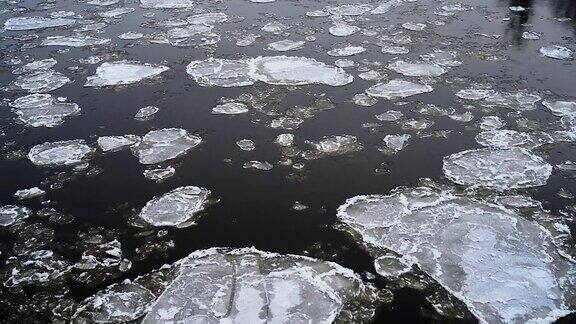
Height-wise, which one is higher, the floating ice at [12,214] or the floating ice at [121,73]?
the floating ice at [121,73]

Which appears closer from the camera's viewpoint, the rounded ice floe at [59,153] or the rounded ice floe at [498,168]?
the rounded ice floe at [498,168]

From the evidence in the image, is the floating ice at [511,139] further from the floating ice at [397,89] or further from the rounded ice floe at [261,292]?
the rounded ice floe at [261,292]

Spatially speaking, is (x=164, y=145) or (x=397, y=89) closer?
(x=164, y=145)

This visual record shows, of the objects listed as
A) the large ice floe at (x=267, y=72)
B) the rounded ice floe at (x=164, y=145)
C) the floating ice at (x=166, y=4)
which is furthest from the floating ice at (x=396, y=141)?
the floating ice at (x=166, y=4)

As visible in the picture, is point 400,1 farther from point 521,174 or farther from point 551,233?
point 551,233

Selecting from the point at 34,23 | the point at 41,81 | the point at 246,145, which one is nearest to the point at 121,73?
the point at 41,81

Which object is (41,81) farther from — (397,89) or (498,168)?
(498,168)

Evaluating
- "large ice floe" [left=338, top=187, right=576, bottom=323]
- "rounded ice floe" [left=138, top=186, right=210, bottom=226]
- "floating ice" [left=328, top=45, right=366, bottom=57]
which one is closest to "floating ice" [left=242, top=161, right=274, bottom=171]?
"rounded ice floe" [left=138, top=186, right=210, bottom=226]
